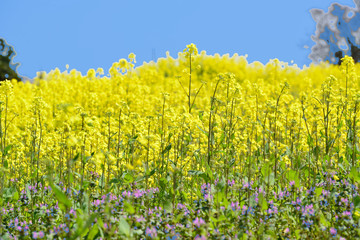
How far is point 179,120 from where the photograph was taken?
485cm

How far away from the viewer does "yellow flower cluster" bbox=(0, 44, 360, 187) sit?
14.1 feet

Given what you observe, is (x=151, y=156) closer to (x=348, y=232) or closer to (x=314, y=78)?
(x=348, y=232)

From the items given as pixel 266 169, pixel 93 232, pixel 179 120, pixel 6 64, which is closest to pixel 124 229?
pixel 93 232

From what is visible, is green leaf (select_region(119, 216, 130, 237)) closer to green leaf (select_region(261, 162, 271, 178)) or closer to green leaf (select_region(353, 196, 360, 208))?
green leaf (select_region(261, 162, 271, 178))

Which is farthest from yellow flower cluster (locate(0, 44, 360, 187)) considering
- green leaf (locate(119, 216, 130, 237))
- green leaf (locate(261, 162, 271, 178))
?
green leaf (locate(119, 216, 130, 237))

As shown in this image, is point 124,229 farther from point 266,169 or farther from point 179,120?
point 179,120

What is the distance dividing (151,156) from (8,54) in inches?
887

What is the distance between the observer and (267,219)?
10.3ft

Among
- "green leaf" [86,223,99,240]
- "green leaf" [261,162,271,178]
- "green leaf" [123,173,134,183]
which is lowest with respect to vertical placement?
"green leaf" [86,223,99,240]

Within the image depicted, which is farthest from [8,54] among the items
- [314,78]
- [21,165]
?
[21,165]

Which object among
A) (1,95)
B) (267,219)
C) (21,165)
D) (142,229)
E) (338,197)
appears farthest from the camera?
(21,165)

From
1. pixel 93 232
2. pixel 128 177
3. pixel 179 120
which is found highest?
pixel 179 120

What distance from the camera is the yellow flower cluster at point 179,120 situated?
429 cm

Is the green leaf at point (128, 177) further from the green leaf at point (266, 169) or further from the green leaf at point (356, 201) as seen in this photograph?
the green leaf at point (356, 201)
